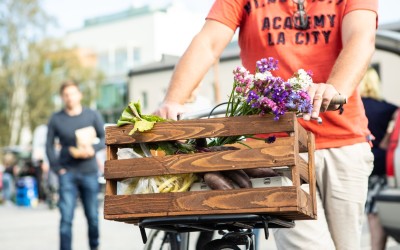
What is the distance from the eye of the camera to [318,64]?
12.3 feet

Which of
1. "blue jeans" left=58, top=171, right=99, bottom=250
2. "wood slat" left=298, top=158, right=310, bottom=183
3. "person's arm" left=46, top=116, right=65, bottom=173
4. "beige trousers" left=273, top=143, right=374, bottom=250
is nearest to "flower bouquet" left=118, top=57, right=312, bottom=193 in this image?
"wood slat" left=298, top=158, right=310, bottom=183

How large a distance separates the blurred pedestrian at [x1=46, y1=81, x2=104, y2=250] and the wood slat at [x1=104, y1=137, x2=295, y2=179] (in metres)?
6.08

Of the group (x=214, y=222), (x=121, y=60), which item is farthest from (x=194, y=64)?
(x=121, y=60)

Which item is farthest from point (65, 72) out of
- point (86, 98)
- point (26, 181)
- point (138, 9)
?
point (26, 181)

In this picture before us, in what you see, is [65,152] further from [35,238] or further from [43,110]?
[43,110]

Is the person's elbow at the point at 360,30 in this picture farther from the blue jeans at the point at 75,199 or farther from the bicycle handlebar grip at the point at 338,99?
the blue jeans at the point at 75,199

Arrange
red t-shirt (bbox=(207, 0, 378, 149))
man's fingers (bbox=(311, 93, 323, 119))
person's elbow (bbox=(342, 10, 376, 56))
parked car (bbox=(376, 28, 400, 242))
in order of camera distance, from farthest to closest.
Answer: parked car (bbox=(376, 28, 400, 242)) → red t-shirt (bbox=(207, 0, 378, 149)) → person's elbow (bbox=(342, 10, 376, 56)) → man's fingers (bbox=(311, 93, 323, 119))

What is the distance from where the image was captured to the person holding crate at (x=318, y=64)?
12.1 feet

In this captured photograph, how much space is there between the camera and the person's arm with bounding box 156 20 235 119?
3.61 m

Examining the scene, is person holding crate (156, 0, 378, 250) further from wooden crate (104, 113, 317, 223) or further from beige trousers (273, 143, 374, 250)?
wooden crate (104, 113, 317, 223)

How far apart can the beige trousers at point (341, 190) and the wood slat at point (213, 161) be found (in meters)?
0.94

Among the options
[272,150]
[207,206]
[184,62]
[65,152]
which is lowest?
[65,152]

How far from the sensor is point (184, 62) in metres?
3.75

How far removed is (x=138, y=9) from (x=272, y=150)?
71498mm
